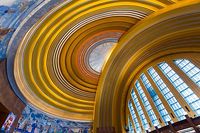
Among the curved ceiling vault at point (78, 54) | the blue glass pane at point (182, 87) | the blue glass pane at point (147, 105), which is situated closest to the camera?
A: the curved ceiling vault at point (78, 54)

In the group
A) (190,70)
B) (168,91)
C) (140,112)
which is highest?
(190,70)

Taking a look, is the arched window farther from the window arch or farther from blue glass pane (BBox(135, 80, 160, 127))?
blue glass pane (BBox(135, 80, 160, 127))

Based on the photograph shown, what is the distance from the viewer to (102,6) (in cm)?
640

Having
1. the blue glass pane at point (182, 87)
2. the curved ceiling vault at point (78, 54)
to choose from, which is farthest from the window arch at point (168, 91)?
the curved ceiling vault at point (78, 54)

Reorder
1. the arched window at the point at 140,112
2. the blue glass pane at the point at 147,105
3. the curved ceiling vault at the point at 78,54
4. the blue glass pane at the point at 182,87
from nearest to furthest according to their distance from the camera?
the curved ceiling vault at the point at 78,54
the blue glass pane at the point at 182,87
the blue glass pane at the point at 147,105
the arched window at the point at 140,112

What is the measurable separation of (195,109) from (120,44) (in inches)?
326

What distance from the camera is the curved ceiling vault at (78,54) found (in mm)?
6242

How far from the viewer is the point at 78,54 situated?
28.2ft

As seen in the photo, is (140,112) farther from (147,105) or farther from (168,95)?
(168,95)

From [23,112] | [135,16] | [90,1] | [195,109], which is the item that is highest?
[135,16]

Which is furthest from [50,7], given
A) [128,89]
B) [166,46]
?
[128,89]

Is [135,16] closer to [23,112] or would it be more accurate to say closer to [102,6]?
[102,6]

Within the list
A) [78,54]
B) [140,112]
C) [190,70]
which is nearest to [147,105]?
[140,112]

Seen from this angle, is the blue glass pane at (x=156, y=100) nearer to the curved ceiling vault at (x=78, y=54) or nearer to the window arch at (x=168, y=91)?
the window arch at (x=168, y=91)
